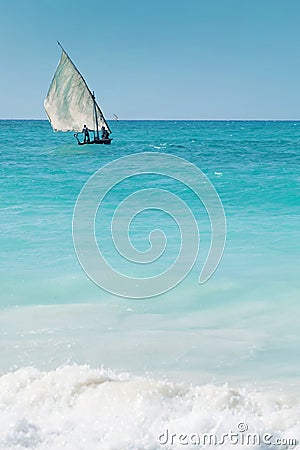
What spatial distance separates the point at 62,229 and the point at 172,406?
310 inches

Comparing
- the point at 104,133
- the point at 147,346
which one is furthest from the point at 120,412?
the point at 104,133

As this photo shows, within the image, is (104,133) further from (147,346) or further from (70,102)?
(147,346)

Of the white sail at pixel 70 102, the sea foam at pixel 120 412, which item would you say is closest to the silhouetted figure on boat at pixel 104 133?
the white sail at pixel 70 102

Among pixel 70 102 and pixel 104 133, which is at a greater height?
pixel 70 102

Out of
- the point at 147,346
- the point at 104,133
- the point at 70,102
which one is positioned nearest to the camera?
the point at 147,346

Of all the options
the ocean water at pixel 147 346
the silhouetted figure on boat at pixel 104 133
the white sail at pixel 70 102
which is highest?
the white sail at pixel 70 102

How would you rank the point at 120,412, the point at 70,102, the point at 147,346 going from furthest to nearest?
the point at 70,102 < the point at 147,346 < the point at 120,412

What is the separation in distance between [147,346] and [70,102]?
108 feet

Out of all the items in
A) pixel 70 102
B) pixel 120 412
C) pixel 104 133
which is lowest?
pixel 120 412

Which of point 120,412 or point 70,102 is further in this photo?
point 70,102

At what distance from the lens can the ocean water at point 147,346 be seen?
3.34 m

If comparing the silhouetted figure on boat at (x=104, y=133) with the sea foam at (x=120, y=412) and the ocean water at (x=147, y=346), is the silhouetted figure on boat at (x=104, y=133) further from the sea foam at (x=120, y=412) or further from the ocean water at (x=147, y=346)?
the sea foam at (x=120, y=412)

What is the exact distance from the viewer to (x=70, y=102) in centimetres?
3616

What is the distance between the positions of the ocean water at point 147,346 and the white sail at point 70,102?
82.8ft
